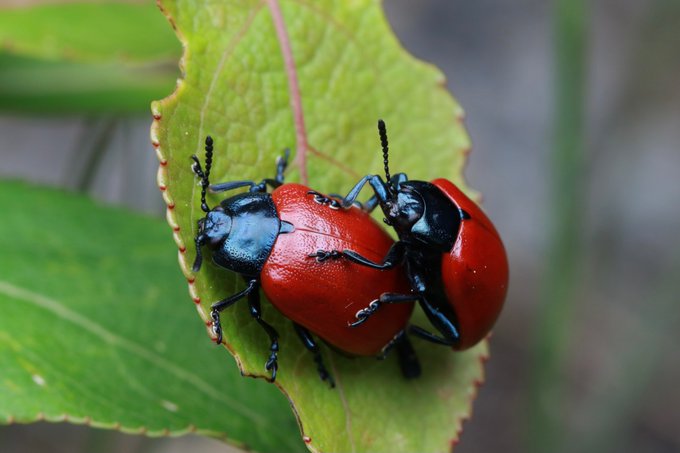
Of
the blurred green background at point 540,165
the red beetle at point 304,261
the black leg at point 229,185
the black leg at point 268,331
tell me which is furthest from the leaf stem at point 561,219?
the black leg at point 268,331

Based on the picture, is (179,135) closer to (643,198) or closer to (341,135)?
(341,135)

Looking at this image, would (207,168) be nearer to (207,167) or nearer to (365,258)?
(207,167)

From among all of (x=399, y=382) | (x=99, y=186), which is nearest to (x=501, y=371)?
(x=99, y=186)

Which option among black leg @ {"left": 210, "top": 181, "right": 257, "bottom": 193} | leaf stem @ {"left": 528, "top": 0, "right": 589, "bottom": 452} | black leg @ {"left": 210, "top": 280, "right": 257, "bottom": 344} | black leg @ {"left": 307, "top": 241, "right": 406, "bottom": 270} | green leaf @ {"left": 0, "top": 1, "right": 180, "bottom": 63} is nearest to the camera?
black leg @ {"left": 210, "top": 280, "right": 257, "bottom": 344}

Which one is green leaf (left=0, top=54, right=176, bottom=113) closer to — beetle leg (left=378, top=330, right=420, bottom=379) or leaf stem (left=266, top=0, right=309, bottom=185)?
leaf stem (left=266, top=0, right=309, bottom=185)

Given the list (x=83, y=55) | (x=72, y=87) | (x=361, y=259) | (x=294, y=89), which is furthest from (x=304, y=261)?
(x=72, y=87)

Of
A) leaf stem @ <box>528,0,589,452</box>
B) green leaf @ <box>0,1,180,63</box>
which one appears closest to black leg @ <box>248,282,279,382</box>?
green leaf @ <box>0,1,180,63</box>

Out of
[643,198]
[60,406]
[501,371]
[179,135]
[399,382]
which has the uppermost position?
[179,135]
